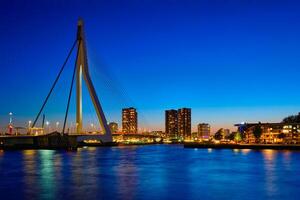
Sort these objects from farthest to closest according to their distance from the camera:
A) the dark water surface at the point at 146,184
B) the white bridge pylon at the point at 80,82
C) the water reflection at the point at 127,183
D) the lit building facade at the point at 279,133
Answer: the lit building facade at the point at 279,133
the white bridge pylon at the point at 80,82
the water reflection at the point at 127,183
the dark water surface at the point at 146,184

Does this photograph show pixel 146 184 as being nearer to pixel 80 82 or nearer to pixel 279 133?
pixel 80 82

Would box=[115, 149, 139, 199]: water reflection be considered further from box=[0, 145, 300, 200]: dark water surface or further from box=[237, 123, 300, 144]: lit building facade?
box=[237, 123, 300, 144]: lit building facade

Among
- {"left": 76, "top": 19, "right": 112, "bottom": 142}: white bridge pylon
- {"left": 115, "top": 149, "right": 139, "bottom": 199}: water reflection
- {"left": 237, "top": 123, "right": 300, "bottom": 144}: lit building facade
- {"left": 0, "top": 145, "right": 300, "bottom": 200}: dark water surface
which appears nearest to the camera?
{"left": 0, "top": 145, "right": 300, "bottom": 200}: dark water surface

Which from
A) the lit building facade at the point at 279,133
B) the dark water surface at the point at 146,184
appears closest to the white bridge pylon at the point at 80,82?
the dark water surface at the point at 146,184

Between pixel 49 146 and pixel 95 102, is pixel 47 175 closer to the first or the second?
pixel 95 102

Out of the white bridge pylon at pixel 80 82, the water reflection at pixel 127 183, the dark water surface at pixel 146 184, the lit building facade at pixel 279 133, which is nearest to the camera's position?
the dark water surface at pixel 146 184

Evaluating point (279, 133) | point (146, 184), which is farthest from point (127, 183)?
point (279, 133)

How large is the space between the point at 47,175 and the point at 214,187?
9968mm

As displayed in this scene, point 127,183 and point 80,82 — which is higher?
point 80,82

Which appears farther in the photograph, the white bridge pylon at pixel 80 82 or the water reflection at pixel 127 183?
the white bridge pylon at pixel 80 82

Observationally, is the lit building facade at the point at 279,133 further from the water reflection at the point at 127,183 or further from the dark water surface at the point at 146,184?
the water reflection at the point at 127,183

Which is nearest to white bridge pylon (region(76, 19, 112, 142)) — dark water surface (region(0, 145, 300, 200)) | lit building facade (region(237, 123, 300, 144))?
dark water surface (region(0, 145, 300, 200))

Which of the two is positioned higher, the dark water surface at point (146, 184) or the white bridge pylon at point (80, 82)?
the white bridge pylon at point (80, 82)

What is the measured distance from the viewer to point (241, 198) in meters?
17.8
